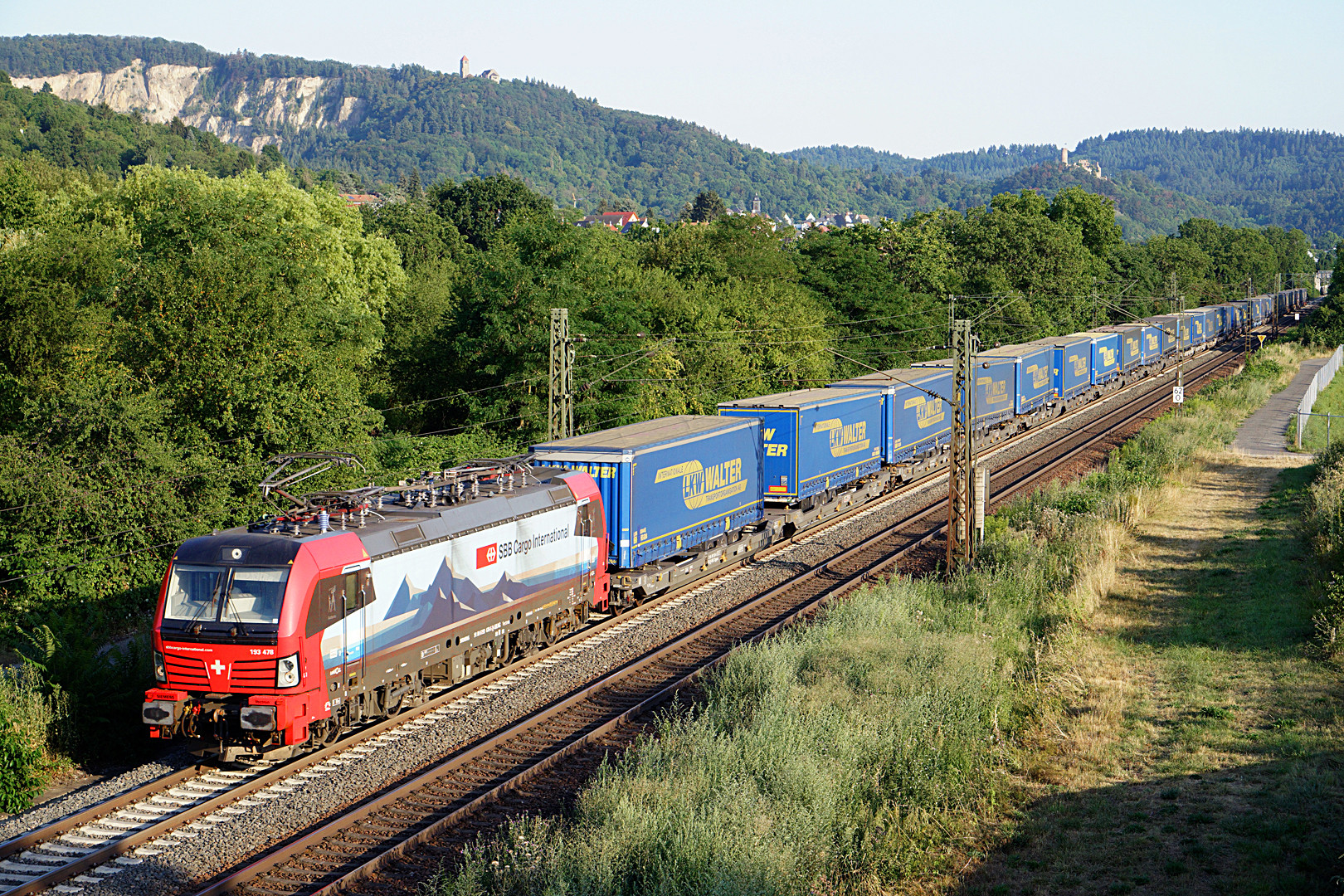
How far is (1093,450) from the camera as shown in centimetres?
4700

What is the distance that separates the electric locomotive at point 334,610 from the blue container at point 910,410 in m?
19.5

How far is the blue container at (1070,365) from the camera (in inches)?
2271

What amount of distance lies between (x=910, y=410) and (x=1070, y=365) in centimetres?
2395

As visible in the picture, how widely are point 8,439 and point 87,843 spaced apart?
14768 mm

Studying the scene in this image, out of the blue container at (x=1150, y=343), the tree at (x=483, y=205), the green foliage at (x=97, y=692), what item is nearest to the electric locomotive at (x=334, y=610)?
the green foliage at (x=97, y=692)

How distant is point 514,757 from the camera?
51.8 feet

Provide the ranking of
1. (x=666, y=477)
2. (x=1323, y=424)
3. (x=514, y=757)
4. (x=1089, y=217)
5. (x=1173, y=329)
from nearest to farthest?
(x=514, y=757) → (x=666, y=477) → (x=1323, y=424) → (x=1173, y=329) → (x=1089, y=217)

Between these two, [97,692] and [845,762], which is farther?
[97,692]

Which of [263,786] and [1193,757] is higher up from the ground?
[263,786]

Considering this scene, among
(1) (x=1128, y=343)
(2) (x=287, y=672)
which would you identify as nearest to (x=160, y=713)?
(2) (x=287, y=672)

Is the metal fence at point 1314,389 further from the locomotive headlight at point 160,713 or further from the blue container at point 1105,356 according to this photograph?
the locomotive headlight at point 160,713

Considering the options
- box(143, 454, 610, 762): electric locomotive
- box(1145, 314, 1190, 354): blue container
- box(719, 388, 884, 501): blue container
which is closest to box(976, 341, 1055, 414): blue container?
box(719, 388, 884, 501): blue container

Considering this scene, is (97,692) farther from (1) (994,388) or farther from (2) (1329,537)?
A: (1) (994,388)

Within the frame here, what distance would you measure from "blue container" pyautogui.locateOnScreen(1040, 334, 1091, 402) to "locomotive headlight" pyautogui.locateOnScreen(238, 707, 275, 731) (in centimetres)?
5073
